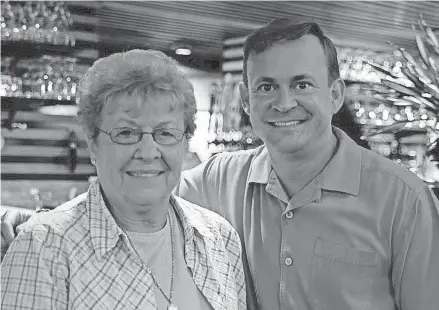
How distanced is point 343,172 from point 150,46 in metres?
4.20

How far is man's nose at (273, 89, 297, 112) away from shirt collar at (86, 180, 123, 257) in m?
0.65

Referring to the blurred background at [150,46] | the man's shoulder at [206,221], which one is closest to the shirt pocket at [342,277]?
the man's shoulder at [206,221]

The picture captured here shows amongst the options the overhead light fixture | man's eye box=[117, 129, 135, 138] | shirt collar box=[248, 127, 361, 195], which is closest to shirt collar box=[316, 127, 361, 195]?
shirt collar box=[248, 127, 361, 195]

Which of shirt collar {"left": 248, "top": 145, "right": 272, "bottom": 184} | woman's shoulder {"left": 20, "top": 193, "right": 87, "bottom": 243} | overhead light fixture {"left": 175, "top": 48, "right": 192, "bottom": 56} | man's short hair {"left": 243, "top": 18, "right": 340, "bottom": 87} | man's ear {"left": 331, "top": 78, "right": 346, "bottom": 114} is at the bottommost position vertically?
woman's shoulder {"left": 20, "top": 193, "right": 87, "bottom": 243}

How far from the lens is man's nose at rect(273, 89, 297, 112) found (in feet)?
6.44

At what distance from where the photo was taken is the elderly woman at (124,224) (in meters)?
1.47

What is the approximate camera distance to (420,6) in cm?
591

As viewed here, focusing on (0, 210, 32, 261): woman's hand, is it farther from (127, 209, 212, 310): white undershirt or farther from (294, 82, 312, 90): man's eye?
(294, 82, 312, 90): man's eye

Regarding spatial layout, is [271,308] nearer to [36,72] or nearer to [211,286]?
[211,286]

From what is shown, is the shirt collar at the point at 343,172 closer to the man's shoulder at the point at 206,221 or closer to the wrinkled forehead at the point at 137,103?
the man's shoulder at the point at 206,221

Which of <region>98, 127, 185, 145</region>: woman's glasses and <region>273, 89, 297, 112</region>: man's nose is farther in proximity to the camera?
<region>273, 89, 297, 112</region>: man's nose

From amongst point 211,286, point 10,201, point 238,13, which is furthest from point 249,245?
point 238,13

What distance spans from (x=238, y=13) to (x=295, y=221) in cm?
383

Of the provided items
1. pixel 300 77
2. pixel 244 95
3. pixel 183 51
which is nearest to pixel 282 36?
pixel 300 77
